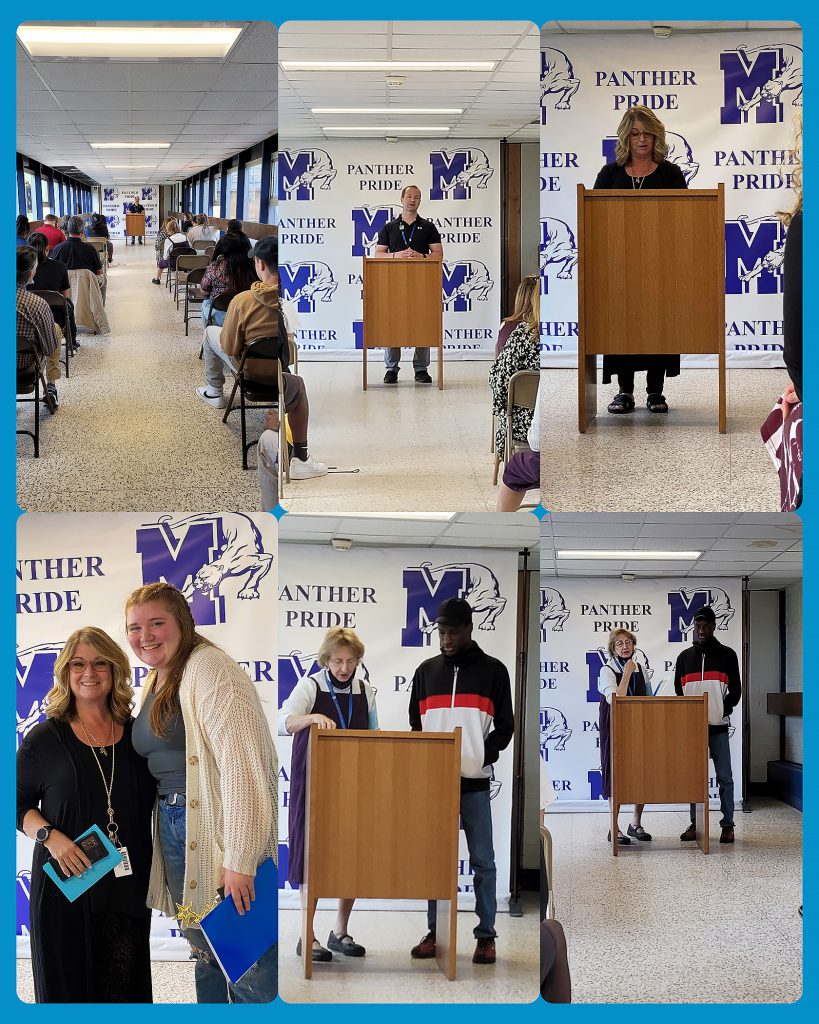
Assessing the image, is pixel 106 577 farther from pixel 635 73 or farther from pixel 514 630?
pixel 635 73

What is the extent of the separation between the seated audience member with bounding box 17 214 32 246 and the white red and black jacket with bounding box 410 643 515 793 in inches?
56.5

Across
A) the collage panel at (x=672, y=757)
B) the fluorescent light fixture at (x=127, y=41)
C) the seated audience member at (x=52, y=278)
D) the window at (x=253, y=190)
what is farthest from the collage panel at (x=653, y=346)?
the seated audience member at (x=52, y=278)

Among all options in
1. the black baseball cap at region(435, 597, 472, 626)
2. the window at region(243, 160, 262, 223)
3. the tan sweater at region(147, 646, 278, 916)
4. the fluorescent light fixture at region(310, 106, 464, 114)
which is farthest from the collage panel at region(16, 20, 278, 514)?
the black baseball cap at region(435, 597, 472, 626)

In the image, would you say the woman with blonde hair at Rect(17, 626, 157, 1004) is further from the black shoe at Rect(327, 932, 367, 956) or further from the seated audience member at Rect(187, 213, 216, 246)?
the seated audience member at Rect(187, 213, 216, 246)

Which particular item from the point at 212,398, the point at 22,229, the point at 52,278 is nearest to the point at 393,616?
the point at 212,398

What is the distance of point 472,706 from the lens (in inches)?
123

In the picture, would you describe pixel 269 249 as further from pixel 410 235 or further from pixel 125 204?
pixel 125 204

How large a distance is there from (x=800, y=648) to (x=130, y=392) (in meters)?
1.81

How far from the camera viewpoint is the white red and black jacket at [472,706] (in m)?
3.08

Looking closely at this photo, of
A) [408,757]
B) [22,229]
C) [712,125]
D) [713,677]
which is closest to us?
[22,229]

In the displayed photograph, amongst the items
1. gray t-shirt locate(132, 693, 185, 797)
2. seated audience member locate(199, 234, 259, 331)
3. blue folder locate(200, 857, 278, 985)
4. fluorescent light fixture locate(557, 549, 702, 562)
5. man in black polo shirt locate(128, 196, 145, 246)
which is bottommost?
blue folder locate(200, 857, 278, 985)

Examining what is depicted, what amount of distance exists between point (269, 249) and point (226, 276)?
0.16 m

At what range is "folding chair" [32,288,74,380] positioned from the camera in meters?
2.79

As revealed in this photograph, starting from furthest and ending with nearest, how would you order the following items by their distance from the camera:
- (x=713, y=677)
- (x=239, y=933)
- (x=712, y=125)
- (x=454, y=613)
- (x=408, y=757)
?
1. (x=712, y=125)
2. (x=713, y=677)
3. (x=454, y=613)
4. (x=408, y=757)
5. (x=239, y=933)
